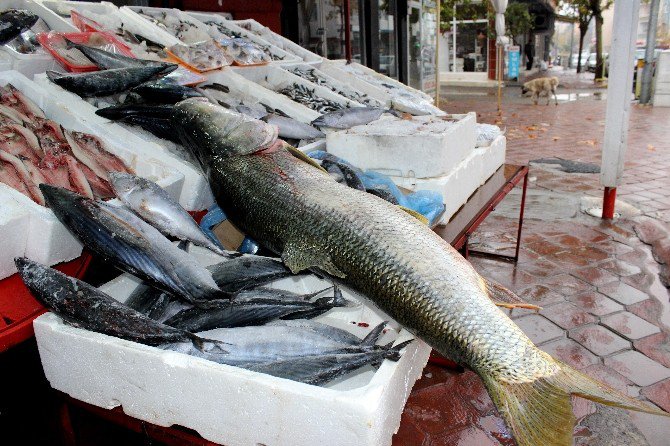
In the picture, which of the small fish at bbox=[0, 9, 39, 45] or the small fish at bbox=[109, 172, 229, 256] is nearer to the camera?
the small fish at bbox=[109, 172, 229, 256]

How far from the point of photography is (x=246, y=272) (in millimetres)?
2404

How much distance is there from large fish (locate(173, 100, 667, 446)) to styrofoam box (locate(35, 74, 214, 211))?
0.65 ft

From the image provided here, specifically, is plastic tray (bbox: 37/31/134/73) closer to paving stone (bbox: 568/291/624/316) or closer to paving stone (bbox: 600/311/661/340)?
paving stone (bbox: 568/291/624/316)

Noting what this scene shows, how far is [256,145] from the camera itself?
9.18 feet

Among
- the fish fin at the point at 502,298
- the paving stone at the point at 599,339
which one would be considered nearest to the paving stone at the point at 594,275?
→ the paving stone at the point at 599,339

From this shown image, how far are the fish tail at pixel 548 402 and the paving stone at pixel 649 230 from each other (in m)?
4.82

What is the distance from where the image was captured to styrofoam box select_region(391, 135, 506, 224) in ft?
11.2

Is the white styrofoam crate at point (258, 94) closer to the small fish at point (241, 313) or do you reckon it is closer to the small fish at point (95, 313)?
the small fish at point (241, 313)

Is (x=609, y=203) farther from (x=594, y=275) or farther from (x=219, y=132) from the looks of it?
(x=219, y=132)

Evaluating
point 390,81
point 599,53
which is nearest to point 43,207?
A: point 390,81

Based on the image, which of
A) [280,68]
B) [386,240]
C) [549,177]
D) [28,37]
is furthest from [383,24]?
[386,240]

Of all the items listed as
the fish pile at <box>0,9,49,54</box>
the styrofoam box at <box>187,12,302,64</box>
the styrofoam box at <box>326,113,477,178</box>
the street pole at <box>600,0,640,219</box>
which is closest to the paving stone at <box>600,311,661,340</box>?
the styrofoam box at <box>326,113,477,178</box>

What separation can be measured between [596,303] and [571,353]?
0.90 meters

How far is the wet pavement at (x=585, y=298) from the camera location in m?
3.21
